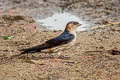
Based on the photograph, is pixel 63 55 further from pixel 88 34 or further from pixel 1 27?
pixel 1 27

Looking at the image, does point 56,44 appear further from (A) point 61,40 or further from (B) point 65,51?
(B) point 65,51

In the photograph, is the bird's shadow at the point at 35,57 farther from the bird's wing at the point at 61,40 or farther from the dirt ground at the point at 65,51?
the bird's wing at the point at 61,40

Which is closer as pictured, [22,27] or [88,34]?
[88,34]

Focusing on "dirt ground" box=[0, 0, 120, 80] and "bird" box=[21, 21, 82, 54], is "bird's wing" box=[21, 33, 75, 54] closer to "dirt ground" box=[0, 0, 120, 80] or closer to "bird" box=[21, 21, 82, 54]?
"bird" box=[21, 21, 82, 54]

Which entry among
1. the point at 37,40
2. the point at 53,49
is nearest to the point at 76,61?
the point at 53,49

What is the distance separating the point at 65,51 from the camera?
27.8 feet

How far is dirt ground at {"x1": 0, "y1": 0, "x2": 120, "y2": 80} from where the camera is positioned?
6.84m

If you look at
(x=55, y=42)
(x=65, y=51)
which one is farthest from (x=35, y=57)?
(x=65, y=51)

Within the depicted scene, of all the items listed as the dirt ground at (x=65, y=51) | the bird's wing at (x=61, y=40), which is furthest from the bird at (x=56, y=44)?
the dirt ground at (x=65, y=51)

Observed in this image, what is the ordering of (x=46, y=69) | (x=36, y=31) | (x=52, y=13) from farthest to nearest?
(x=52, y=13), (x=36, y=31), (x=46, y=69)

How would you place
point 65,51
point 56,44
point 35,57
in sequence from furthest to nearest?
point 65,51, point 35,57, point 56,44

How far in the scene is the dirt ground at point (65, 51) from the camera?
6.84 m

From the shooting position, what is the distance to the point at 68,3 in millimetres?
13570

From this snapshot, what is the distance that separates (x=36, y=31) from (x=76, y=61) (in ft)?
9.82
